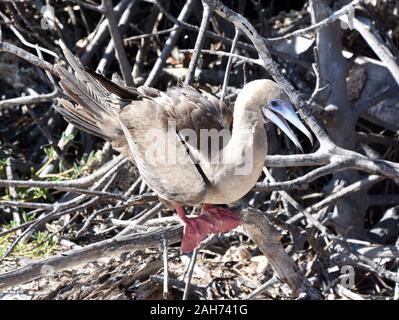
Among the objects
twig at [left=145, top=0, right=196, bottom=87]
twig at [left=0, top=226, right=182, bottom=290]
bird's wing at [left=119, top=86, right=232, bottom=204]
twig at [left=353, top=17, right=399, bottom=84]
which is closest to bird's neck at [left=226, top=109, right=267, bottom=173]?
bird's wing at [left=119, top=86, right=232, bottom=204]

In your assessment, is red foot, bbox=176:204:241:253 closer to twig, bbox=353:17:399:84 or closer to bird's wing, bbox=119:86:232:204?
bird's wing, bbox=119:86:232:204

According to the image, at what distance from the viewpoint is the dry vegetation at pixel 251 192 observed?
5.04m

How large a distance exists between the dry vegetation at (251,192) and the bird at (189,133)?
0.59ft

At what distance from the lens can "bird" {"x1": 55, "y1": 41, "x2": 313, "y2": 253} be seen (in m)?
4.45

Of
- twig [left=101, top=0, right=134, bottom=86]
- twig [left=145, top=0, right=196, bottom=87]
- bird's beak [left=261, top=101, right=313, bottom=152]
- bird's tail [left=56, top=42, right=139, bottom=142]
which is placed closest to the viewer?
bird's beak [left=261, top=101, right=313, bottom=152]

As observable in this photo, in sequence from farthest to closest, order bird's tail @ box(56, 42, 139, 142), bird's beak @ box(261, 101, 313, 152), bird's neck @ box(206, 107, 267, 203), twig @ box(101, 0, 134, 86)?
1. twig @ box(101, 0, 134, 86)
2. bird's tail @ box(56, 42, 139, 142)
3. bird's neck @ box(206, 107, 267, 203)
4. bird's beak @ box(261, 101, 313, 152)

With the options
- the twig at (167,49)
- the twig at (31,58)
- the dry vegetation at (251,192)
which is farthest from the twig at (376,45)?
the twig at (31,58)

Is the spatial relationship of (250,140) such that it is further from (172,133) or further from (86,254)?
(86,254)

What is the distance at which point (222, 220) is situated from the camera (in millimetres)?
4613

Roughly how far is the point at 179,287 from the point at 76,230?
0.95 meters

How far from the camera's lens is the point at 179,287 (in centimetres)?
560

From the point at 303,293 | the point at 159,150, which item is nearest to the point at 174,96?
the point at 159,150

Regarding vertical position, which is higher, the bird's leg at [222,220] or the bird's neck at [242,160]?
the bird's neck at [242,160]

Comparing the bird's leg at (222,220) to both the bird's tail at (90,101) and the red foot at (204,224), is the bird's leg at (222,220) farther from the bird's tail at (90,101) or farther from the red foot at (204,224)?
the bird's tail at (90,101)
